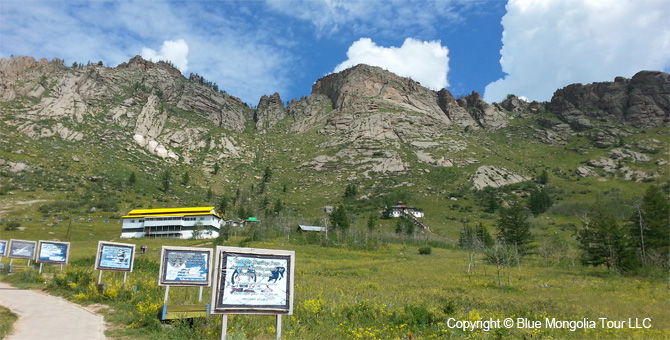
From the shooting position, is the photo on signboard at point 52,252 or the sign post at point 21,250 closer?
the photo on signboard at point 52,252

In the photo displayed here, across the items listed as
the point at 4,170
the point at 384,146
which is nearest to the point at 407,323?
the point at 4,170

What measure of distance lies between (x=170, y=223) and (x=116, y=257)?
218 ft

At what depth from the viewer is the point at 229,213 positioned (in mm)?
99625

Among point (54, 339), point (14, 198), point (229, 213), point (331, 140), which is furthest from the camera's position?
point (331, 140)

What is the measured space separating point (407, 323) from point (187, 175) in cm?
11749

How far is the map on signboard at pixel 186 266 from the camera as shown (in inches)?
484

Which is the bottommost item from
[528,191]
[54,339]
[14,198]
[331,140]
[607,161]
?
[54,339]

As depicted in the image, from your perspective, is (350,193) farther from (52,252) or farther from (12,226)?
(52,252)

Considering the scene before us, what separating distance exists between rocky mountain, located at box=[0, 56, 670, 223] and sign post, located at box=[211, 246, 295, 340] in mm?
108262

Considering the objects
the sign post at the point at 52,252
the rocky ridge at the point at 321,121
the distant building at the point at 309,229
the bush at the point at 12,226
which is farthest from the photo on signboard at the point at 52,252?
the rocky ridge at the point at 321,121

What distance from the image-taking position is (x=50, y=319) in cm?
1088

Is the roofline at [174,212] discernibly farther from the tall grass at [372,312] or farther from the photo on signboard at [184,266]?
the photo on signboard at [184,266]

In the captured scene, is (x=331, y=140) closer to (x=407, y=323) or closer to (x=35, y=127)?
(x=35, y=127)

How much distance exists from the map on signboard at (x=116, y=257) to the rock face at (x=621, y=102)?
20173 cm
